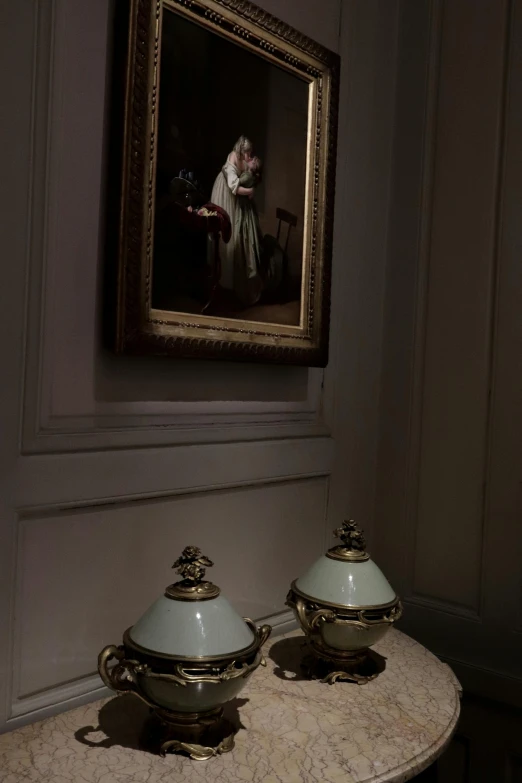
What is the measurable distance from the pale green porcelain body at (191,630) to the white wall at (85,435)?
0.52 feet

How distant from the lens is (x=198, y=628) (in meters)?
0.77

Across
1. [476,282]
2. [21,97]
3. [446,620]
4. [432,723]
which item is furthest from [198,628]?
[476,282]

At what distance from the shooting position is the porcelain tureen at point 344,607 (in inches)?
37.4

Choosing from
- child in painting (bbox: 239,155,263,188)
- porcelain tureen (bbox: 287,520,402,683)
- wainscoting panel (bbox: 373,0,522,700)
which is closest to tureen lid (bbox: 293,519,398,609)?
porcelain tureen (bbox: 287,520,402,683)

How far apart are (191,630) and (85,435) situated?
28 centimetres

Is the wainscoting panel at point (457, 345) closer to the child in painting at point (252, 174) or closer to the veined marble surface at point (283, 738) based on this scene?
the veined marble surface at point (283, 738)

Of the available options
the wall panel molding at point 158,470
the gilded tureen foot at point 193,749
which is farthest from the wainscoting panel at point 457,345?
the gilded tureen foot at point 193,749

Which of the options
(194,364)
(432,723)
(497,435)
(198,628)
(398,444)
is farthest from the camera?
(398,444)

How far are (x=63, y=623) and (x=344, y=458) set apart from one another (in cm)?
65

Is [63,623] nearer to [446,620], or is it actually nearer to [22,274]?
[22,274]

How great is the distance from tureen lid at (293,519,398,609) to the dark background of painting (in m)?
0.39

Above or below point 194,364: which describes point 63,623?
below

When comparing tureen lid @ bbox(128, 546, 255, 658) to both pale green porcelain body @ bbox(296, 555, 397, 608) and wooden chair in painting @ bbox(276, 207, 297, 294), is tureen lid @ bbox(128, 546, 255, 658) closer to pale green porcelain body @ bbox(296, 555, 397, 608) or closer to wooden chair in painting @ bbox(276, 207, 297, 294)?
pale green porcelain body @ bbox(296, 555, 397, 608)

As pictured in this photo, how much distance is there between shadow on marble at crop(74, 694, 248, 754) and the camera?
31.0 inches
